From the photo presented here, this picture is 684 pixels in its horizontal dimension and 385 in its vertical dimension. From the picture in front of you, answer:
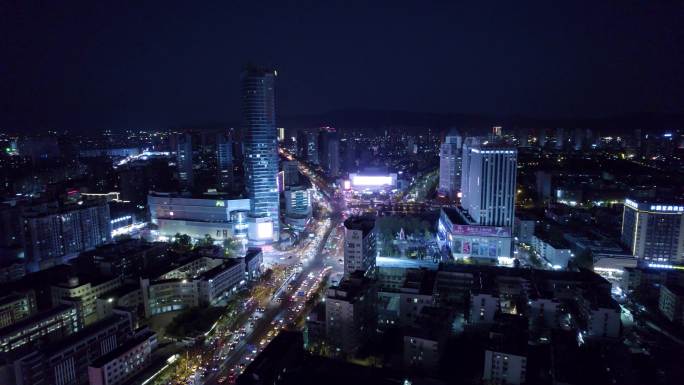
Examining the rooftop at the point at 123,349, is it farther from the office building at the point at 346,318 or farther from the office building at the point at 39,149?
the office building at the point at 39,149

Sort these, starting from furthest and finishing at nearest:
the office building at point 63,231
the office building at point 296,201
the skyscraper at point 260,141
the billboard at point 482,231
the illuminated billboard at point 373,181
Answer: the illuminated billboard at point 373,181, the office building at point 296,201, the skyscraper at point 260,141, the billboard at point 482,231, the office building at point 63,231

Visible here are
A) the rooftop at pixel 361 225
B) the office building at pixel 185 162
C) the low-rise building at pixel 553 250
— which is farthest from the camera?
the office building at pixel 185 162

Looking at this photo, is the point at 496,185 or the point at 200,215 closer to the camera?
the point at 496,185

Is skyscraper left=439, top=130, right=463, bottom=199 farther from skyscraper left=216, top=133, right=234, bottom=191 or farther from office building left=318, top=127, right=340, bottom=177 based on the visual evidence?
skyscraper left=216, top=133, right=234, bottom=191

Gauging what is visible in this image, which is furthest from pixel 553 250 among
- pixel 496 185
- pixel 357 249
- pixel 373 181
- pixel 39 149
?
pixel 39 149

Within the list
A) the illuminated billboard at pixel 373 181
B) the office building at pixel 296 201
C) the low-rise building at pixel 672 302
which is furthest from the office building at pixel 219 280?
the illuminated billboard at pixel 373 181

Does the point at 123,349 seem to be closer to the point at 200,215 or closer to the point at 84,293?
the point at 84,293

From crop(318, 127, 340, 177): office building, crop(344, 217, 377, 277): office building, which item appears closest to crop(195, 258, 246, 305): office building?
crop(344, 217, 377, 277): office building
